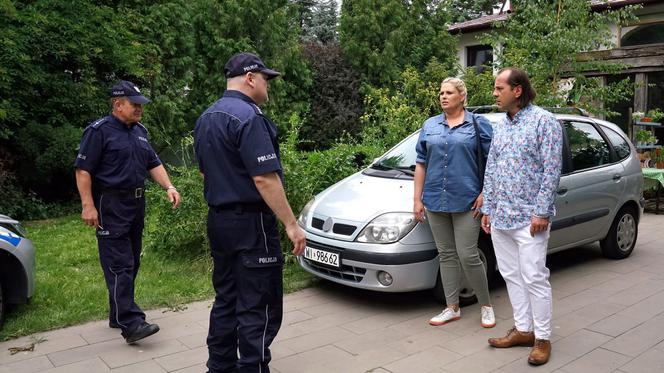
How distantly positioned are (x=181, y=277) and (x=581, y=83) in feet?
26.8

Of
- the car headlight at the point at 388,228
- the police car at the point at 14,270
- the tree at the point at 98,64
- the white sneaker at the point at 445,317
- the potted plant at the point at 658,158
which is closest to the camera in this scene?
the police car at the point at 14,270

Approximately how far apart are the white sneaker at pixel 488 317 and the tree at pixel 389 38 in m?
13.0

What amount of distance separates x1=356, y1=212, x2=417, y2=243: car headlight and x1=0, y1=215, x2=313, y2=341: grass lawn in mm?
1242

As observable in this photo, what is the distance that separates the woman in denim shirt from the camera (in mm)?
4340

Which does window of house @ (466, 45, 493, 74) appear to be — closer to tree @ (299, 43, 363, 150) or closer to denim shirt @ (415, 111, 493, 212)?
tree @ (299, 43, 363, 150)

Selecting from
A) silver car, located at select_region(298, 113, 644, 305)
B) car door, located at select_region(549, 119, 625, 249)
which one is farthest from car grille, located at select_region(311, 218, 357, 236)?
car door, located at select_region(549, 119, 625, 249)

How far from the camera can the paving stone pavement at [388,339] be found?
3812 mm

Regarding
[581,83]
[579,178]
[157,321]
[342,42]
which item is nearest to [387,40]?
[342,42]

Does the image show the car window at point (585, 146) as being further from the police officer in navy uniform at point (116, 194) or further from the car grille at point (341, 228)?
the police officer in navy uniform at point (116, 194)

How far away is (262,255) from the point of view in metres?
3.15

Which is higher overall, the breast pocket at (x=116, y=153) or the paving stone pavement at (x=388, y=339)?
the breast pocket at (x=116, y=153)

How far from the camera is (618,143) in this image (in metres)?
→ 6.39

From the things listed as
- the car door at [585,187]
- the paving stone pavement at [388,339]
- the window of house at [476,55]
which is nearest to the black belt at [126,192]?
the paving stone pavement at [388,339]

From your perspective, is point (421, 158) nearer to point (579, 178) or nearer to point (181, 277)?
point (579, 178)
